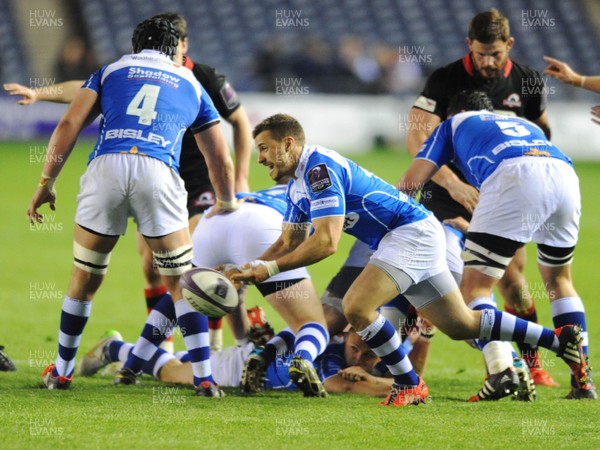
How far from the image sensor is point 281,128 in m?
5.25

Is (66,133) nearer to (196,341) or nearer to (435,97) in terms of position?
(196,341)

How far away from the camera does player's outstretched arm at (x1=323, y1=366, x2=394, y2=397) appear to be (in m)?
5.84

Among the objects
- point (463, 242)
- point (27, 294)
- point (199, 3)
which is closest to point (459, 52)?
point (199, 3)

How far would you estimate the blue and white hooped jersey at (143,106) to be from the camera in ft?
18.1

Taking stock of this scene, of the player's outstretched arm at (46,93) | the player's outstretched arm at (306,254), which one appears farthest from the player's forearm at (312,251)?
the player's outstretched arm at (46,93)

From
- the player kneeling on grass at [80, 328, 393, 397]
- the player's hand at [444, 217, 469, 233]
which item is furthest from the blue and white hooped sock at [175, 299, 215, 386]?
the player's hand at [444, 217, 469, 233]

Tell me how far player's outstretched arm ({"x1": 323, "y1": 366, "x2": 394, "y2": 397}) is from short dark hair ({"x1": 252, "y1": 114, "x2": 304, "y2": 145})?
1.47m

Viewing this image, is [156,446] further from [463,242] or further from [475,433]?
[463,242]

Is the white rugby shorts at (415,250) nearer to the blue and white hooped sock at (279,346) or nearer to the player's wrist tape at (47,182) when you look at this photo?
the blue and white hooped sock at (279,346)

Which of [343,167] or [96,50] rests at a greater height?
[96,50]

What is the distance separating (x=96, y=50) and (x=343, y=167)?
71.0ft

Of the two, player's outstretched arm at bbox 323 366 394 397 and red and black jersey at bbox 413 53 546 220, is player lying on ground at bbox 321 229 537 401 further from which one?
red and black jersey at bbox 413 53 546 220

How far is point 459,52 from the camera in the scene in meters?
27.7

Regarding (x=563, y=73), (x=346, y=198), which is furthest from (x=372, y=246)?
(x=563, y=73)
